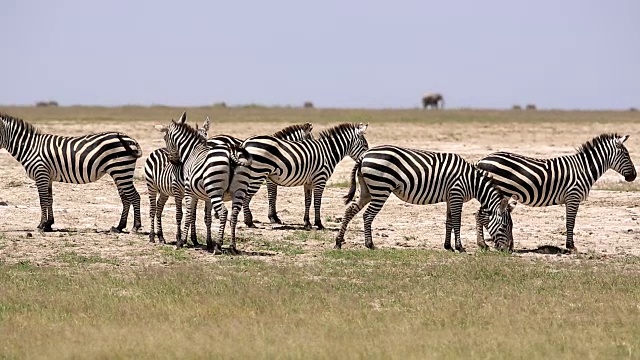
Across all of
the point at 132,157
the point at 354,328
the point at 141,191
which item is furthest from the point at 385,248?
the point at 141,191

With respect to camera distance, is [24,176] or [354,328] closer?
[354,328]

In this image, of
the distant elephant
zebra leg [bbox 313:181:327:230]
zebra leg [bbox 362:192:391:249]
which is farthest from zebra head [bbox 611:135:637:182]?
the distant elephant

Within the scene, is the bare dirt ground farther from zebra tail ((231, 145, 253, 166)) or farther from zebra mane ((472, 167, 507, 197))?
zebra tail ((231, 145, 253, 166))

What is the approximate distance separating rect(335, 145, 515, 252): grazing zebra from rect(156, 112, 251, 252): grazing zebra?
1630mm

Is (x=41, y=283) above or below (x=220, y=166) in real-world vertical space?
below

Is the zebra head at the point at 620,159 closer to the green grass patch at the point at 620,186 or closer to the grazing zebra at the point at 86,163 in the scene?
the green grass patch at the point at 620,186

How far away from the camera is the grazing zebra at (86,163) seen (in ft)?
57.6

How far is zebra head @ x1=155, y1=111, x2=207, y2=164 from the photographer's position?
1573 cm

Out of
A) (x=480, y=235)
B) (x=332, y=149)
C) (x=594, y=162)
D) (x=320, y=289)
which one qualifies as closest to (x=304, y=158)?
(x=332, y=149)

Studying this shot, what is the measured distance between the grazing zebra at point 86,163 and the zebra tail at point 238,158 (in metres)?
2.31

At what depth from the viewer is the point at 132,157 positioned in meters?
17.6

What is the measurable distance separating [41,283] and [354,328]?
13.1ft

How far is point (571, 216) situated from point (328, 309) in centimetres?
621

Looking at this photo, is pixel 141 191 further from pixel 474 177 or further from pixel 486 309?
pixel 486 309
